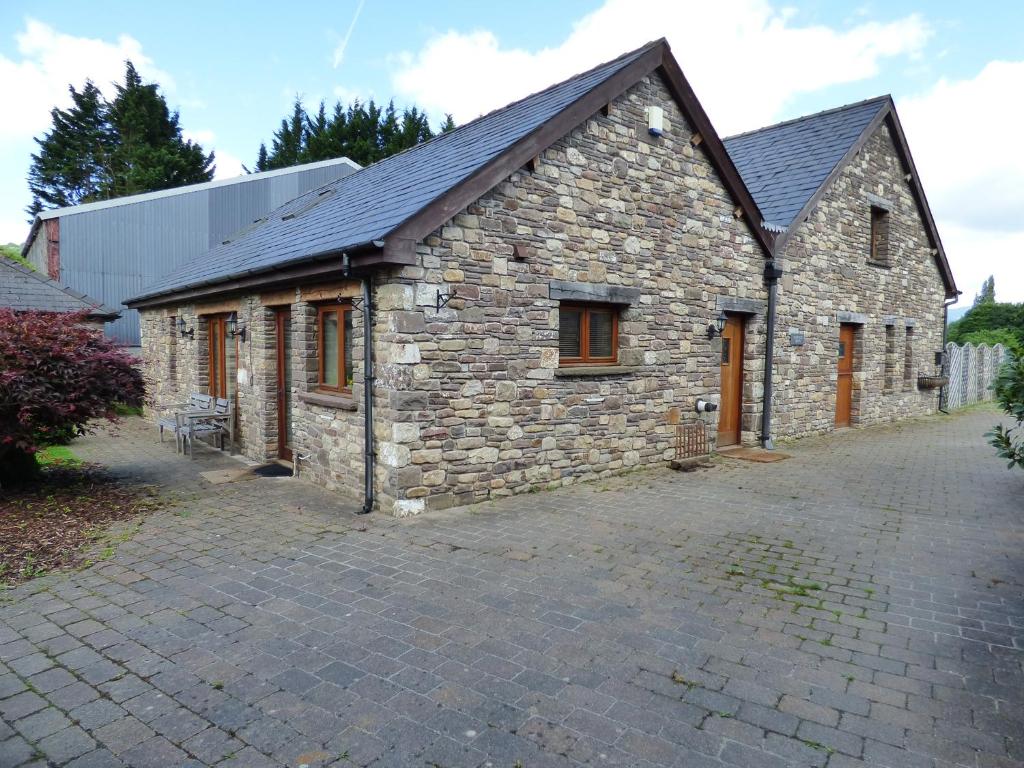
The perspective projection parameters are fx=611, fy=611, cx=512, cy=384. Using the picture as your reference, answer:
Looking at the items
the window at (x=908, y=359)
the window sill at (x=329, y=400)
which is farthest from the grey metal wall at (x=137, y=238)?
the window at (x=908, y=359)

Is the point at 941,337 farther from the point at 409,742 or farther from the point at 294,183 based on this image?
the point at 294,183

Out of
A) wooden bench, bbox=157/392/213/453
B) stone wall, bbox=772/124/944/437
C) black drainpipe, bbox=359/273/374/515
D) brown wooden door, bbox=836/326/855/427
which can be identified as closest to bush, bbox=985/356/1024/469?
black drainpipe, bbox=359/273/374/515

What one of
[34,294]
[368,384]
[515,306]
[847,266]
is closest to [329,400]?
[368,384]

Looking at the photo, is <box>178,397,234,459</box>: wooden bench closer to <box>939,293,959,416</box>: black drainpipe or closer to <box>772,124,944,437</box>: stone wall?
<box>772,124,944,437</box>: stone wall

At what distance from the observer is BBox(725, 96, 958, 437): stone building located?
11734 mm

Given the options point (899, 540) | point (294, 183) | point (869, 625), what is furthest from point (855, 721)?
point (294, 183)

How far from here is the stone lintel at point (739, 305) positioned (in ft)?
32.9

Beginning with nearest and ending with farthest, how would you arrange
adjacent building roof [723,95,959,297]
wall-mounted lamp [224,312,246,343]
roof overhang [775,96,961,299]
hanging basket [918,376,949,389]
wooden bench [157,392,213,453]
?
1. wall-mounted lamp [224,312,246,343]
2. wooden bench [157,392,213,453]
3. roof overhang [775,96,961,299]
4. adjacent building roof [723,95,959,297]
5. hanging basket [918,376,949,389]

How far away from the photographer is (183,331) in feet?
39.1

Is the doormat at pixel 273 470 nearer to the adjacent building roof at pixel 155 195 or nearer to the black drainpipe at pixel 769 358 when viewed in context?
the black drainpipe at pixel 769 358

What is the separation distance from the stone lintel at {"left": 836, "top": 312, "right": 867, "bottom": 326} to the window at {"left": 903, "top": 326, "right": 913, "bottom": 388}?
3.02 metres

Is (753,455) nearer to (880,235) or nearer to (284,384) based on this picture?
(284,384)

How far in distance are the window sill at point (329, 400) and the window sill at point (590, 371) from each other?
254 cm

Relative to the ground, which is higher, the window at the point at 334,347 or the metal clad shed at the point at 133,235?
the metal clad shed at the point at 133,235
